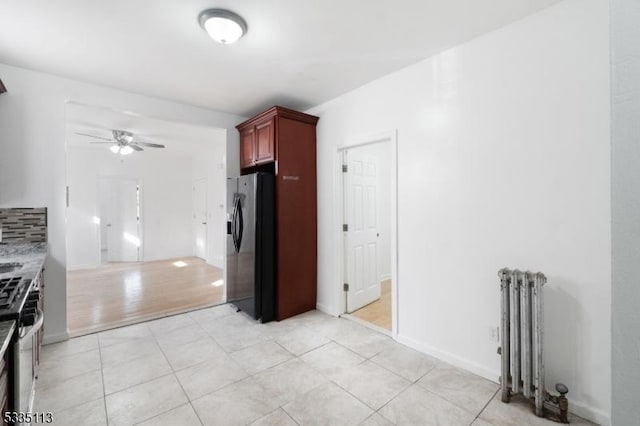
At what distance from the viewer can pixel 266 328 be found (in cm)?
315

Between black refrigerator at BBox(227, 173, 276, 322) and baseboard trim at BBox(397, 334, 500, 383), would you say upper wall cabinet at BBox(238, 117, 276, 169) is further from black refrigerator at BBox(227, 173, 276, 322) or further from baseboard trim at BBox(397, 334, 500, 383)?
baseboard trim at BBox(397, 334, 500, 383)

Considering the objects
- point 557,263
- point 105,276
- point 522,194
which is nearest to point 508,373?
point 557,263

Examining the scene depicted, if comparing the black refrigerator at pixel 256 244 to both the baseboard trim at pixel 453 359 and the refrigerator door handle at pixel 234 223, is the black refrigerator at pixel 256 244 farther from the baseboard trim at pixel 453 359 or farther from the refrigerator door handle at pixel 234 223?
the baseboard trim at pixel 453 359

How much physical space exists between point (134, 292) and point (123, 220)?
3295 mm

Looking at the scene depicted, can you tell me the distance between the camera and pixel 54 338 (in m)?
2.80

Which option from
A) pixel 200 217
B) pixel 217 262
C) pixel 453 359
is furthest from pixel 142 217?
pixel 453 359

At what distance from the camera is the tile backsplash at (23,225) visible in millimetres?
2658

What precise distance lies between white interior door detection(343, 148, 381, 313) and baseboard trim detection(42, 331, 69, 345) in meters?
2.96

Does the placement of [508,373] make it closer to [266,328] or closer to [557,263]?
[557,263]

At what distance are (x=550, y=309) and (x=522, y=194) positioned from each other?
80cm

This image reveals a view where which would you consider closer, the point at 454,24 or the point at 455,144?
the point at 454,24

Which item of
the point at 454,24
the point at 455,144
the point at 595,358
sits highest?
the point at 454,24

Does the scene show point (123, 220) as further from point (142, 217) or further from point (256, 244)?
point (256, 244)

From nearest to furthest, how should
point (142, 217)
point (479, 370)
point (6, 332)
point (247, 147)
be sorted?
point (6, 332), point (479, 370), point (247, 147), point (142, 217)
